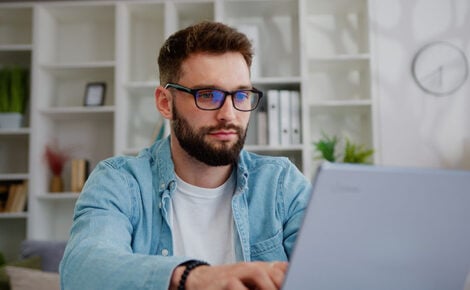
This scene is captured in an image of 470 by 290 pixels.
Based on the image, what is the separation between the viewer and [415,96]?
324 cm

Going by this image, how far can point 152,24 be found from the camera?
3.56 metres

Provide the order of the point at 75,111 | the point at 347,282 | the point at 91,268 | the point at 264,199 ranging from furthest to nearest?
1. the point at 75,111
2. the point at 264,199
3. the point at 91,268
4. the point at 347,282

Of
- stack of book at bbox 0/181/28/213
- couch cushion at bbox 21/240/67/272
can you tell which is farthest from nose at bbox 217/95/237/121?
stack of book at bbox 0/181/28/213

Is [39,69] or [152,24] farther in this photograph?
[152,24]

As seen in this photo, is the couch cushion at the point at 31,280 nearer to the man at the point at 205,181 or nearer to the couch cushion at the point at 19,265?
the couch cushion at the point at 19,265

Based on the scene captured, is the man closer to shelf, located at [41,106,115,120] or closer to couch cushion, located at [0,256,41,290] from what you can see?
couch cushion, located at [0,256,41,290]

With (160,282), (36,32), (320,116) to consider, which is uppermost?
(36,32)

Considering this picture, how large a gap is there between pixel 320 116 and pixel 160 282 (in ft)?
8.91

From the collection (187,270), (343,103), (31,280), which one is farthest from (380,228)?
(343,103)

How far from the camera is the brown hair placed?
1328mm

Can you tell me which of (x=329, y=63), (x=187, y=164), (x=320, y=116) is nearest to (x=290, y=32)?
(x=329, y=63)

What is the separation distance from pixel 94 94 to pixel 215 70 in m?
2.26

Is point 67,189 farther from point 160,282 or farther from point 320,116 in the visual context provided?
point 160,282

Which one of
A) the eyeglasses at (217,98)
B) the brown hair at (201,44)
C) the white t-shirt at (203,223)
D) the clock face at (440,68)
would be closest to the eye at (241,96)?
the eyeglasses at (217,98)
